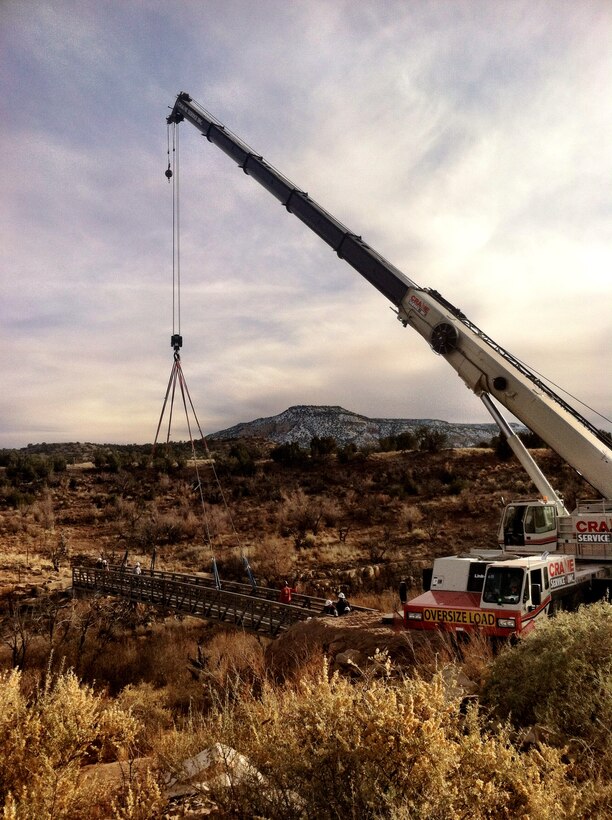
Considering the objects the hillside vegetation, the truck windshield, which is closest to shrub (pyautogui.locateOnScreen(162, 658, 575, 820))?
the hillside vegetation

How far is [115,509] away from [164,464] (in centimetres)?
987

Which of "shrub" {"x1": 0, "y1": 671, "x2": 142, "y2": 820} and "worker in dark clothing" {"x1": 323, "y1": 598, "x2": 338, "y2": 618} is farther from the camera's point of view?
"worker in dark clothing" {"x1": 323, "y1": 598, "x2": 338, "y2": 618}

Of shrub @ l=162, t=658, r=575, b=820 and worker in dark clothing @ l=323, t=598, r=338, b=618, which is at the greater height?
shrub @ l=162, t=658, r=575, b=820

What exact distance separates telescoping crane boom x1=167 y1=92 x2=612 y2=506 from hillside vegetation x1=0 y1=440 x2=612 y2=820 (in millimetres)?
4811

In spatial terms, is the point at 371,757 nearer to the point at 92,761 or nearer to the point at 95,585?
the point at 92,761

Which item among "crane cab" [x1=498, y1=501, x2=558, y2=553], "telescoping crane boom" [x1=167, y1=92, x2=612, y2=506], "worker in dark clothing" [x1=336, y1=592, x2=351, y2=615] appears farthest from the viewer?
"worker in dark clothing" [x1=336, y1=592, x2=351, y2=615]

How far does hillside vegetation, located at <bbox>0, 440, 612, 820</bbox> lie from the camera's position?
4.20m

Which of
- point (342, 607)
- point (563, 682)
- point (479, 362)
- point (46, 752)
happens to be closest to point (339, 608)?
point (342, 607)

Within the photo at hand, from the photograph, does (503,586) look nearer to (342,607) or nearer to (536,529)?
(536,529)

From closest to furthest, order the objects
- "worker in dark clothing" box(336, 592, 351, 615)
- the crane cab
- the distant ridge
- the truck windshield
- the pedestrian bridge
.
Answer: the truck windshield, the crane cab, "worker in dark clothing" box(336, 592, 351, 615), the pedestrian bridge, the distant ridge

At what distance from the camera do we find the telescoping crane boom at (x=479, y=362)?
12.0 m

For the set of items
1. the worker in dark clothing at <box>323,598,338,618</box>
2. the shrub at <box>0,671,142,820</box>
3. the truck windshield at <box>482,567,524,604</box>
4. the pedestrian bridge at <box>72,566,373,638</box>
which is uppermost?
the truck windshield at <box>482,567,524,604</box>

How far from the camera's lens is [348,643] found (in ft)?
39.4

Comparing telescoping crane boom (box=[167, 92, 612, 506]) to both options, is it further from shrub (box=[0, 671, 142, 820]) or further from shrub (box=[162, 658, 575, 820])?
shrub (box=[0, 671, 142, 820])
